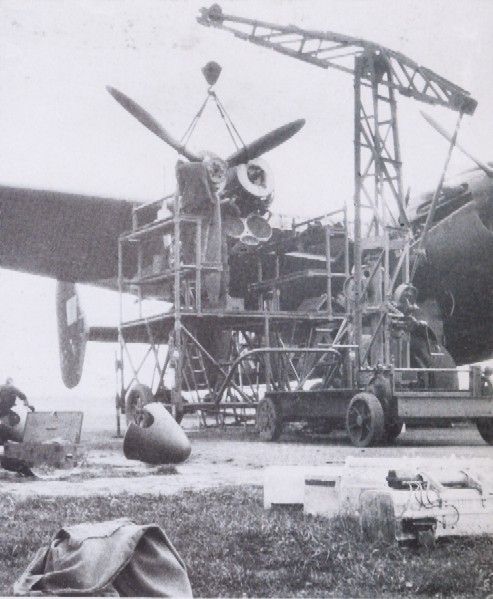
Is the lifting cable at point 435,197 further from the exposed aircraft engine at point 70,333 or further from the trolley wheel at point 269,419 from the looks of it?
the exposed aircraft engine at point 70,333

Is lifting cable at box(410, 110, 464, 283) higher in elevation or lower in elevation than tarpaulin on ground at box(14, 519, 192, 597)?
higher

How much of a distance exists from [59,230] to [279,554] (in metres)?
14.2

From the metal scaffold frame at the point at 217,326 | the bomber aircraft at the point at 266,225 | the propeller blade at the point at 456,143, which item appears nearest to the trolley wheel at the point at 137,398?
the metal scaffold frame at the point at 217,326

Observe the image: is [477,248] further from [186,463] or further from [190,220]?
[186,463]

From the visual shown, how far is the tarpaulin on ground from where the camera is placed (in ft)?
9.60

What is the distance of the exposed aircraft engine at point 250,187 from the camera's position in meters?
13.4

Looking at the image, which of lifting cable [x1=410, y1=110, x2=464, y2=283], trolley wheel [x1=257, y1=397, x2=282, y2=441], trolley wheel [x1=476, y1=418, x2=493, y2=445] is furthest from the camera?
trolley wheel [x1=257, y1=397, x2=282, y2=441]

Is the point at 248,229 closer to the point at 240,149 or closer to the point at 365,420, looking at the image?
the point at 240,149

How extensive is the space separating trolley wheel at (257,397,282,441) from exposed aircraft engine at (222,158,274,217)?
3.49 m

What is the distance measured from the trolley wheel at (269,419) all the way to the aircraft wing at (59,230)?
4711 mm

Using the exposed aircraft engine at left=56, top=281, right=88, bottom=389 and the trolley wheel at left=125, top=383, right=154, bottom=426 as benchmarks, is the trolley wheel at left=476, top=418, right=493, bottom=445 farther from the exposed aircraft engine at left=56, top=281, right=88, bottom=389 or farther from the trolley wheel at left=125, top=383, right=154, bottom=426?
the exposed aircraft engine at left=56, top=281, right=88, bottom=389

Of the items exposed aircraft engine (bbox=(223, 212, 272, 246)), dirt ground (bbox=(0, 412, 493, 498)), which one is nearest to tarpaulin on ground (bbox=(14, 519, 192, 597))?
dirt ground (bbox=(0, 412, 493, 498))

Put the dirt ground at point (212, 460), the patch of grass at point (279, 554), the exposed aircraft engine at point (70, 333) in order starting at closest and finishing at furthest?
the patch of grass at point (279, 554), the dirt ground at point (212, 460), the exposed aircraft engine at point (70, 333)

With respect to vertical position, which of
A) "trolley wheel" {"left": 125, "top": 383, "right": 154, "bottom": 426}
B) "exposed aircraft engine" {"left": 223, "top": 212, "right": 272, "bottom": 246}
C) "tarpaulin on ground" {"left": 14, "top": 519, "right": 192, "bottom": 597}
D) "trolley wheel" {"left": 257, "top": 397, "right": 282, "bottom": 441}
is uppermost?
"exposed aircraft engine" {"left": 223, "top": 212, "right": 272, "bottom": 246}
